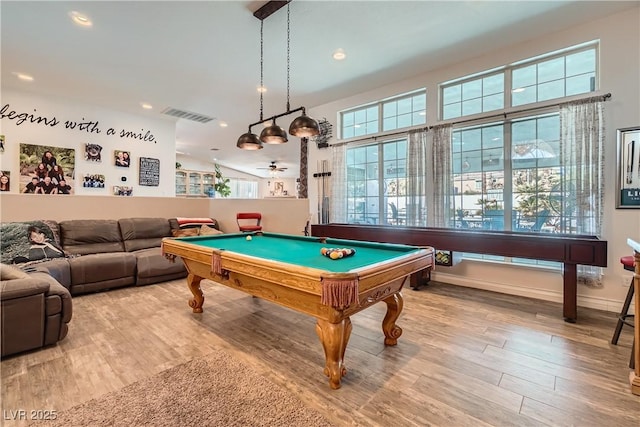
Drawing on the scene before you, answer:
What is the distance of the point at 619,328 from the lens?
94.3 inches

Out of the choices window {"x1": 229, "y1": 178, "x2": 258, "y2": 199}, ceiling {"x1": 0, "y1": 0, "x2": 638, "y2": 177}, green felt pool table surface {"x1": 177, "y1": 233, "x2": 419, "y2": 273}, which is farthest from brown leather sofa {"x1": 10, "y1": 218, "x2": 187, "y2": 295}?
window {"x1": 229, "y1": 178, "x2": 258, "y2": 199}

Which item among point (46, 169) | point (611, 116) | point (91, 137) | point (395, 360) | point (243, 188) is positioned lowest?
point (395, 360)

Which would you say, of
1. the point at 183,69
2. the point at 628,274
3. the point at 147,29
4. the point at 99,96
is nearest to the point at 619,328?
the point at 628,274

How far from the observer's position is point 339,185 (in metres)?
5.69

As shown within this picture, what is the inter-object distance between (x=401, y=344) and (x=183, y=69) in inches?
191

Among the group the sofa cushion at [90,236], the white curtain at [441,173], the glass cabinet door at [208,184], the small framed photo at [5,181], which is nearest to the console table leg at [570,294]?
the white curtain at [441,173]

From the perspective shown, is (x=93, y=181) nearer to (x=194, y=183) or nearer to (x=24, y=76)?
(x=24, y=76)

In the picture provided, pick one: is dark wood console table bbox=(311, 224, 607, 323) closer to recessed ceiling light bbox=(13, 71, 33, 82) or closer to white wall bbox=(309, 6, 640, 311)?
white wall bbox=(309, 6, 640, 311)

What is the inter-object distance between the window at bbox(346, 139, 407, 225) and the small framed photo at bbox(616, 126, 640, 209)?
257 centimetres

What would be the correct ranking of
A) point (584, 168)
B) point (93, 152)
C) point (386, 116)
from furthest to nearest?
point (93, 152) → point (386, 116) → point (584, 168)

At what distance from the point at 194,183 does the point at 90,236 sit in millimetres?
8507

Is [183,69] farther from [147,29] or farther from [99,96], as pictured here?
[99,96]

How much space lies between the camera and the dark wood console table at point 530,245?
2.81 metres

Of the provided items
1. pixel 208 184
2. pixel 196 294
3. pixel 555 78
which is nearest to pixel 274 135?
pixel 196 294
